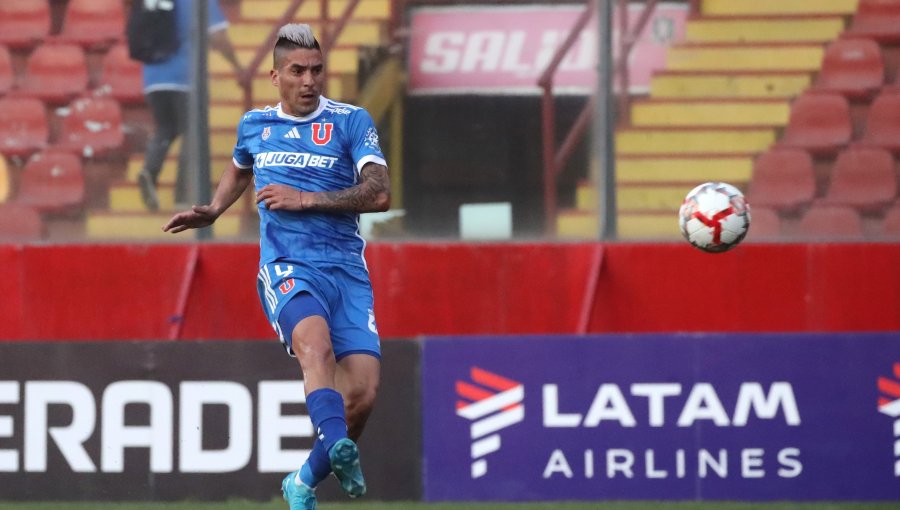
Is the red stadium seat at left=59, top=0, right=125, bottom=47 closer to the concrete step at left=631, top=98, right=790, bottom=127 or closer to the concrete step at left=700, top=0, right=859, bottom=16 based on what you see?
the concrete step at left=631, top=98, right=790, bottom=127

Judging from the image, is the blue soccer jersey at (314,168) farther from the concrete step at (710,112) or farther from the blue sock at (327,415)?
the concrete step at (710,112)

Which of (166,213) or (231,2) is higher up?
(231,2)

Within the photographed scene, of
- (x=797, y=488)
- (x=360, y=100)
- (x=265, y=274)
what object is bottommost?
(x=797, y=488)

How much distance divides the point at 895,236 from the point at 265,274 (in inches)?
204

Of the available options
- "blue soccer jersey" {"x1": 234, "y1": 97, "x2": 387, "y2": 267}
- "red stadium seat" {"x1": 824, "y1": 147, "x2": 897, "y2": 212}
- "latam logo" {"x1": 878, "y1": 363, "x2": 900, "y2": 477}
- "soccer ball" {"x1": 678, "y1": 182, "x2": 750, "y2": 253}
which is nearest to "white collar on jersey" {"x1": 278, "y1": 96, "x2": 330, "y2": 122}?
"blue soccer jersey" {"x1": 234, "y1": 97, "x2": 387, "y2": 267}

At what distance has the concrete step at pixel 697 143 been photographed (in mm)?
9961

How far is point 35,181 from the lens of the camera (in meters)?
10.2

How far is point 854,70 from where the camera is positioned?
392 inches

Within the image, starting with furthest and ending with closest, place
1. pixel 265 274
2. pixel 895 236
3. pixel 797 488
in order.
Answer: pixel 895 236
pixel 797 488
pixel 265 274

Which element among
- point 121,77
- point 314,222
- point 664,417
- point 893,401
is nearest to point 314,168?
point 314,222

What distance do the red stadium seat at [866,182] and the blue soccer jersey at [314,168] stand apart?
469cm

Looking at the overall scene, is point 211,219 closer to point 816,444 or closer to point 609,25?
point 816,444

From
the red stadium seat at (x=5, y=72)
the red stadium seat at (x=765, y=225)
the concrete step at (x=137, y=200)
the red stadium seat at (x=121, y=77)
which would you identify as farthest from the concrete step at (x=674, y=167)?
the red stadium seat at (x=5, y=72)

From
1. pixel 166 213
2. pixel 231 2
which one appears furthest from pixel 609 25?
pixel 166 213
